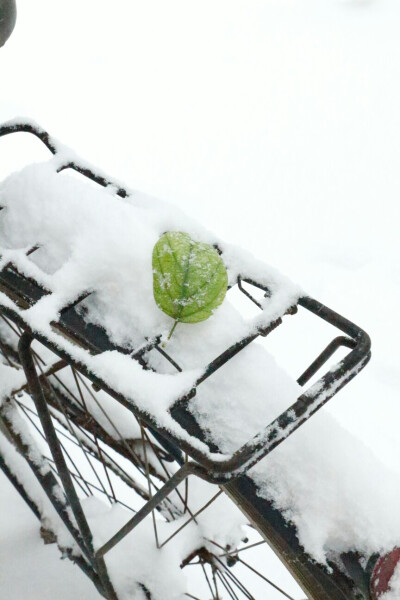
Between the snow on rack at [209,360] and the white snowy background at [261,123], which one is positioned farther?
the white snowy background at [261,123]

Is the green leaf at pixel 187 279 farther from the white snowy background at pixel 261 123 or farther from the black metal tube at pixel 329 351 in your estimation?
the white snowy background at pixel 261 123

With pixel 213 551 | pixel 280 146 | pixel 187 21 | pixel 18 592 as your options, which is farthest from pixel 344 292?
pixel 187 21

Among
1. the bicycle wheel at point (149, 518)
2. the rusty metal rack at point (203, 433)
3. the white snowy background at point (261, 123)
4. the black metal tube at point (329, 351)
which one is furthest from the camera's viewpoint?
the white snowy background at point (261, 123)

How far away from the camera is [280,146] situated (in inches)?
122

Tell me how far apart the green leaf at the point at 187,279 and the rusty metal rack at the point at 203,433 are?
5 cm

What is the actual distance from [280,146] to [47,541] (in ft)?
7.58

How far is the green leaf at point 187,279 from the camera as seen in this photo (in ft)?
2.43

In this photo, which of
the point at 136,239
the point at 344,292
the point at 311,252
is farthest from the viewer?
the point at 311,252

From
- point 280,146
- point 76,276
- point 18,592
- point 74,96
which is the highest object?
point 74,96

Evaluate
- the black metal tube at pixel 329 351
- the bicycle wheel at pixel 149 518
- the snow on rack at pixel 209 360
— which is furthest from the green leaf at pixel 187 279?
the bicycle wheel at pixel 149 518

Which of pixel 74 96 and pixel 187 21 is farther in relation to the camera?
pixel 187 21

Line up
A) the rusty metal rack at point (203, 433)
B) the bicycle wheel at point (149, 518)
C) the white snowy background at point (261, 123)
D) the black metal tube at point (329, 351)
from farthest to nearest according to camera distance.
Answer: the white snowy background at point (261, 123) → the bicycle wheel at point (149, 518) → the black metal tube at point (329, 351) → the rusty metal rack at point (203, 433)

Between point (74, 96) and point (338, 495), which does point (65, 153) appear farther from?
point (74, 96)

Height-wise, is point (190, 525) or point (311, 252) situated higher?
point (311, 252)
